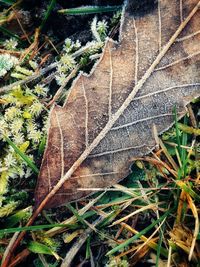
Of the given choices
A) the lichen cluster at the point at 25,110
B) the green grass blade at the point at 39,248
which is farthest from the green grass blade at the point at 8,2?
the green grass blade at the point at 39,248

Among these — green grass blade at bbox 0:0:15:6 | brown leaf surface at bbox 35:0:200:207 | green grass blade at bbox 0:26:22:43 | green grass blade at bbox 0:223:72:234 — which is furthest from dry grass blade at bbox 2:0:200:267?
green grass blade at bbox 0:0:15:6

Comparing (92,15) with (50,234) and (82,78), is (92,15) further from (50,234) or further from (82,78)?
(50,234)

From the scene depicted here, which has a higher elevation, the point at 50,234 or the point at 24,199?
the point at 24,199

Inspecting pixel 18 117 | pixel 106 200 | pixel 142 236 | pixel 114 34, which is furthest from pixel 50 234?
pixel 114 34

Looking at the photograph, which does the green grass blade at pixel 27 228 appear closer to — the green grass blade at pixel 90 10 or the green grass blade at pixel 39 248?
the green grass blade at pixel 39 248

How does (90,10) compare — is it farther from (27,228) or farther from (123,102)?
(27,228)

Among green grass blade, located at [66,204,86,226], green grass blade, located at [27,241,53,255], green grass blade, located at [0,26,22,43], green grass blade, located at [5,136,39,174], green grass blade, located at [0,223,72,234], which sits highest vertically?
green grass blade, located at [0,26,22,43]

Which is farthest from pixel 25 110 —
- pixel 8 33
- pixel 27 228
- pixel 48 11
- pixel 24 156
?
pixel 27 228

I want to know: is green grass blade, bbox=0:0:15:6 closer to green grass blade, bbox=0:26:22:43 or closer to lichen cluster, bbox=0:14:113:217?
green grass blade, bbox=0:26:22:43
